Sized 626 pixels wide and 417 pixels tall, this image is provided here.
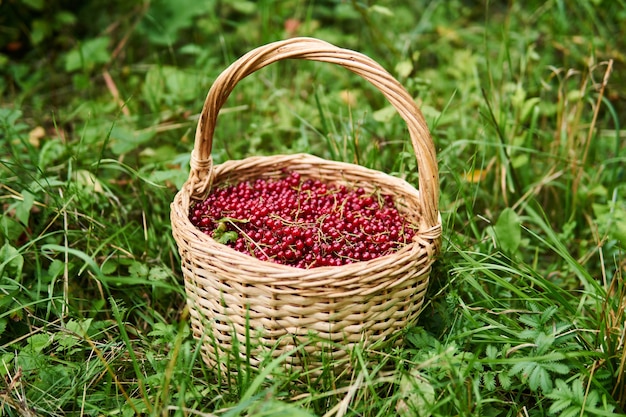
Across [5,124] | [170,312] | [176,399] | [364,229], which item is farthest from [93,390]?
[5,124]

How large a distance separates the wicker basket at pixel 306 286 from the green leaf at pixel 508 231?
0.43 metres

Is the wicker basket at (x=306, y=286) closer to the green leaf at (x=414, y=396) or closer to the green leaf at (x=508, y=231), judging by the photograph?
the green leaf at (x=414, y=396)

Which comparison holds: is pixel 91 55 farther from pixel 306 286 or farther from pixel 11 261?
pixel 306 286

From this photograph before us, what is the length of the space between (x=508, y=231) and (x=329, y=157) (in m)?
0.67

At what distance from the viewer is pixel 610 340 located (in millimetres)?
1314

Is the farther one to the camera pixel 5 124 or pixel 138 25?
pixel 138 25

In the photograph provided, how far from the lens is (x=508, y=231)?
1763mm

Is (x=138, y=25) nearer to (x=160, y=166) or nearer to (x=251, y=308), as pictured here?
(x=160, y=166)

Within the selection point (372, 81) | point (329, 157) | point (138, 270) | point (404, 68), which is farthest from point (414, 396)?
point (404, 68)

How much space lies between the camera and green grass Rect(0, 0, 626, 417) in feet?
4.36

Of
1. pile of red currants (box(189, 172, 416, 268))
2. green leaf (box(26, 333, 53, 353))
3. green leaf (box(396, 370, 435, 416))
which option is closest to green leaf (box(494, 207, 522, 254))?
pile of red currants (box(189, 172, 416, 268))

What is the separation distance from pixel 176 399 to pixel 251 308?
10.9 inches

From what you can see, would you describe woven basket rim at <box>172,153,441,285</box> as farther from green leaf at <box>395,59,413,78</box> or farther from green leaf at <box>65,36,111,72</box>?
green leaf at <box>65,36,111,72</box>

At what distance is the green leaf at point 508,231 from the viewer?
1749mm
